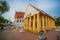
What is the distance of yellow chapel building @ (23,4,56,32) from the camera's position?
2.13 m

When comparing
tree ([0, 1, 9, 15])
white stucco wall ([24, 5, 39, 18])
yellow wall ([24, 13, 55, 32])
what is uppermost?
tree ([0, 1, 9, 15])

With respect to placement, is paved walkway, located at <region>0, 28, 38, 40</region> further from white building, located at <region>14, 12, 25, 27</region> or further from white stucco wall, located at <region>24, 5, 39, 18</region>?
white stucco wall, located at <region>24, 5, 39, 18</region>

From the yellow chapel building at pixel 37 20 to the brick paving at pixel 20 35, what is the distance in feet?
0.21

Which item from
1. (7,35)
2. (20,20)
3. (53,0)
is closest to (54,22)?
(53,0)

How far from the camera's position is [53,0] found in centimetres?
221

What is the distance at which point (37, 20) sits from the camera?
214 cm

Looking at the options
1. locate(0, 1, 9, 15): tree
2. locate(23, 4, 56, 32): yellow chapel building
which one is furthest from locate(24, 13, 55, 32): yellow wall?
locate(0, 1, 9, 15): tree

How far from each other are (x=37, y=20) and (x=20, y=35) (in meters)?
0.29

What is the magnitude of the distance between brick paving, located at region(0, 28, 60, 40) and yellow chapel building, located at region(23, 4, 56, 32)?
0.07 meters

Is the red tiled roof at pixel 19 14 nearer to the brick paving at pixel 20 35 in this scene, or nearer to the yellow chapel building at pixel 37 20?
the yellow chapel building at pixel 37 20

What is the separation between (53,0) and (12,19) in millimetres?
592

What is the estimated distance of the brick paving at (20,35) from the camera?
213 cm

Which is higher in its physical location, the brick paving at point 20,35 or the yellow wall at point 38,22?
the yellow wall at point 38,22

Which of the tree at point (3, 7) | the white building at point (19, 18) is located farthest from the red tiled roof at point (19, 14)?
the tree at point (3, 7)
